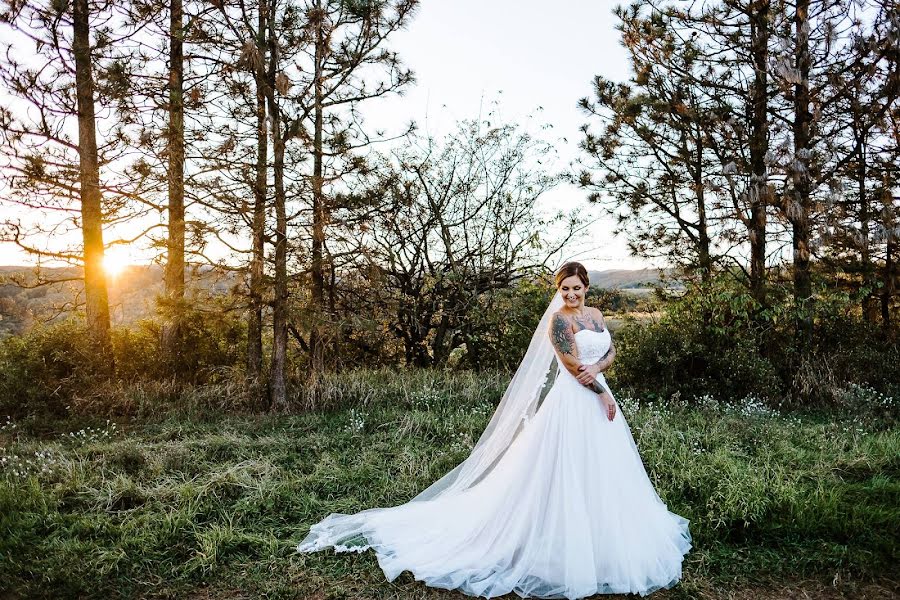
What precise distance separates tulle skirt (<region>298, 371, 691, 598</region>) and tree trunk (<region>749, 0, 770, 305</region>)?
5.72 m

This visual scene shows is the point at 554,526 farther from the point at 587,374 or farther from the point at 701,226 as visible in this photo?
the point at 701,226

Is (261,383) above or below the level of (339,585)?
above

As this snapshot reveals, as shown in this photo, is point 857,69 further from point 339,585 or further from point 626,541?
point 339,585

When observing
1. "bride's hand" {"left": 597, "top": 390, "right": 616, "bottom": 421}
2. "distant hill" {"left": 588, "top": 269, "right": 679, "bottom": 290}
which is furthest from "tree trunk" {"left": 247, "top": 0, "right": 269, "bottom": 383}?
"distant hill" {"left": 588, "top": 269, "right": 679, "bottom": 290}

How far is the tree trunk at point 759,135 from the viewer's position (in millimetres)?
8312

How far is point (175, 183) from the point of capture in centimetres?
718

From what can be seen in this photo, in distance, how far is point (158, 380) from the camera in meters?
8.41

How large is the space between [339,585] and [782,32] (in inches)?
369

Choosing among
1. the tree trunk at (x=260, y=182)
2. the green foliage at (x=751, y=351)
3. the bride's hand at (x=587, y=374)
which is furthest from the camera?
the green foliage at (x=751, y=351)

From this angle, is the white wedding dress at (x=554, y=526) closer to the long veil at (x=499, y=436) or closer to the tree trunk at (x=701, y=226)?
the long veil at (x=499, y=436)

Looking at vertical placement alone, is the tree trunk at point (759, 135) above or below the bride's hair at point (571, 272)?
above

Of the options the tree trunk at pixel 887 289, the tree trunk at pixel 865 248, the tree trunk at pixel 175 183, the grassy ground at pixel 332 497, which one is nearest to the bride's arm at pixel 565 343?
the grassy ground at pixel 332 497

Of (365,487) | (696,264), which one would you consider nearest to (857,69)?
(696,264)

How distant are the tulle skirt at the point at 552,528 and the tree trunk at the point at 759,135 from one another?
18.8ft
